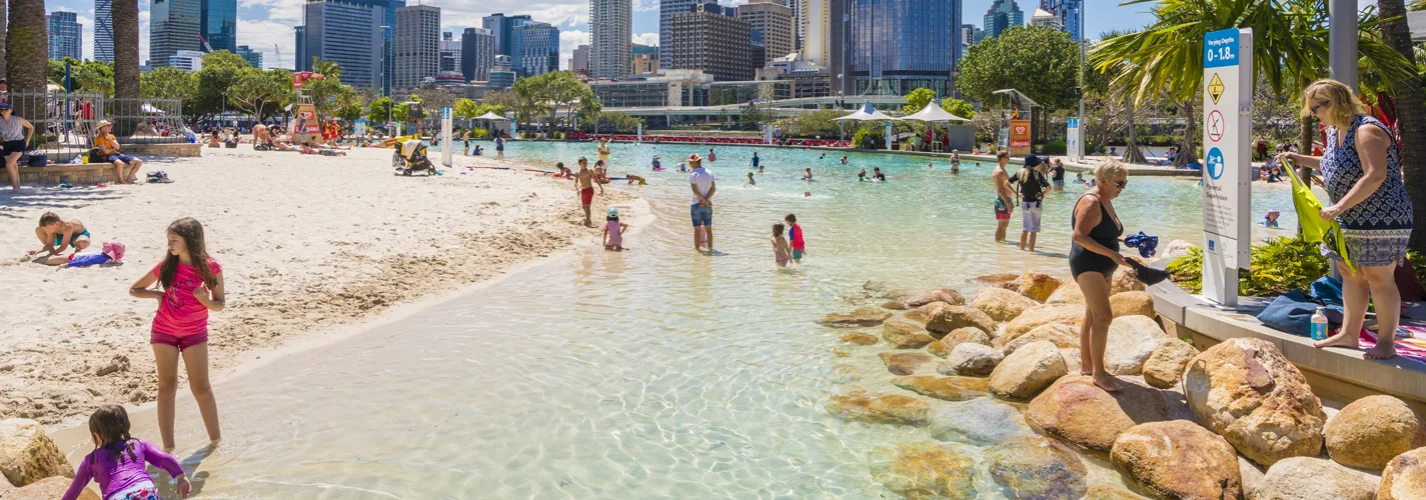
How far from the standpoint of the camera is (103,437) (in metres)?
4.50

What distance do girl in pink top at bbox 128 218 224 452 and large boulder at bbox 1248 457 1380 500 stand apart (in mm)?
5728

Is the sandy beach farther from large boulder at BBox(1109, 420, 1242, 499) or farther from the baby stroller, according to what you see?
large boulder at BBox(1109, 420, 1242, 499)

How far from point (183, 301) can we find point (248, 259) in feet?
20.3

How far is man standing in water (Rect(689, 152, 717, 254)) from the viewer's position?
557 inches

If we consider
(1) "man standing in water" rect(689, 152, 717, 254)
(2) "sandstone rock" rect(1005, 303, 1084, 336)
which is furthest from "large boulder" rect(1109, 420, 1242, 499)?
(1) "man standing in water" rect(689, 152, 717, 254)

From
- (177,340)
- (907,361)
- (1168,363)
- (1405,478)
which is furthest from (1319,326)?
(177,340)

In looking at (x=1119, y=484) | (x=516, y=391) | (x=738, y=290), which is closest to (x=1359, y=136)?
(x=1119, y=484)

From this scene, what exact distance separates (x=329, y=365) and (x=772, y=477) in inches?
168

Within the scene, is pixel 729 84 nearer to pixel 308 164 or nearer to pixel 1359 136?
pixel 308 164

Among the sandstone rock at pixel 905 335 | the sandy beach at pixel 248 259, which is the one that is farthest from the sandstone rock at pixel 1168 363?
the sandy beach at pixel 248 259

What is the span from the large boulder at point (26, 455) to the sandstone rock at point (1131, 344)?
258 inches

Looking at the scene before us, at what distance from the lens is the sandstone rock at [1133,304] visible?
28.2 ft

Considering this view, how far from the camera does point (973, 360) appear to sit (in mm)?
7992

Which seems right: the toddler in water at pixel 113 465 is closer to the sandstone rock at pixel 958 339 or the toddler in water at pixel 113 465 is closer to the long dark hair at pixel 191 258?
the long dark hair at pixel 191 258
